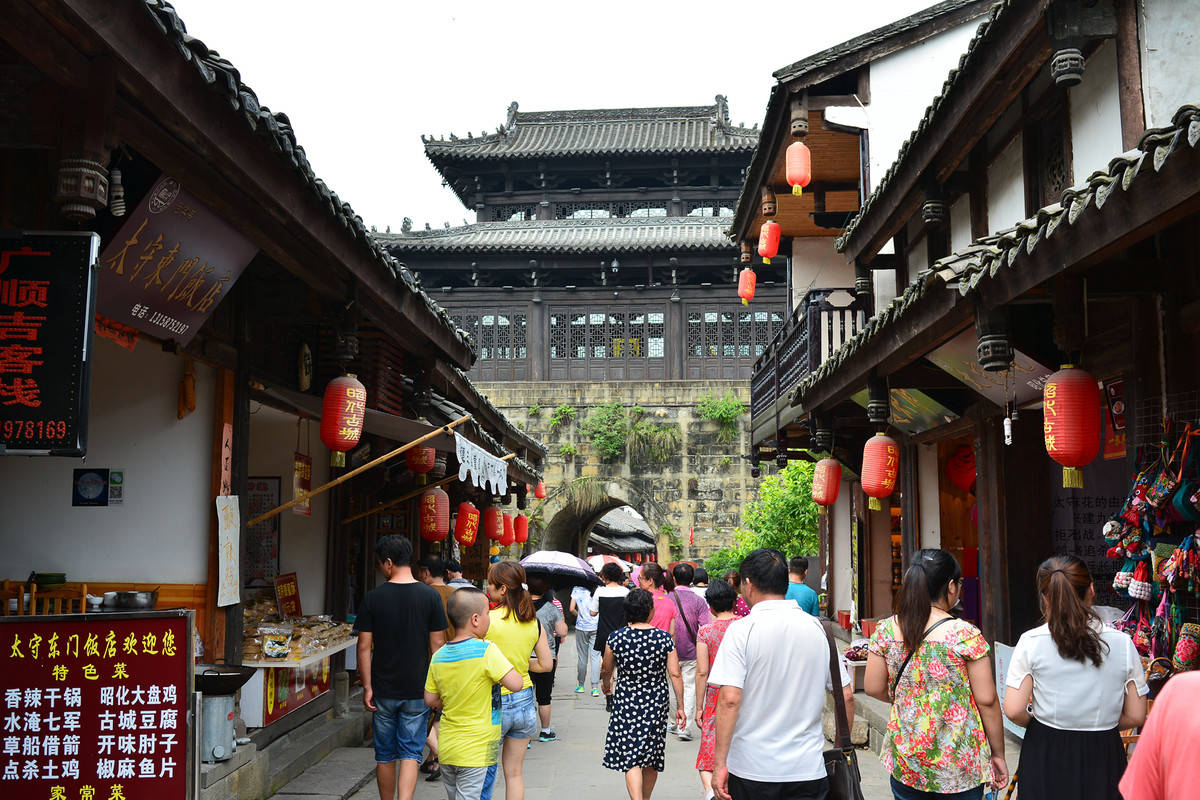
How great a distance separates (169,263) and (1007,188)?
21.1 ft

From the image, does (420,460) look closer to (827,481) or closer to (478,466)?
(478,466)

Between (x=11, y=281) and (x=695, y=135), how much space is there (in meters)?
26.3

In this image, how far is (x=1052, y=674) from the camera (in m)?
4.14

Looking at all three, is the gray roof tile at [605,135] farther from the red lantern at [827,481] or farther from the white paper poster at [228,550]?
the white paper poster at [228,550]

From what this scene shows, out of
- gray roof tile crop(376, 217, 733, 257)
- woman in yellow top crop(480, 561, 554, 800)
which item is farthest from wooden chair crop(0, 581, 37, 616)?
gray roof tile crop(376, 217, 733, 257)

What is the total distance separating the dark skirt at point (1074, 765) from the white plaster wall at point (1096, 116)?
12.4ft

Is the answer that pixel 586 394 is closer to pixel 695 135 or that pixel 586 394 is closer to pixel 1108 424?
pixel 695 135

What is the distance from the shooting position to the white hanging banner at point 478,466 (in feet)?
27.7

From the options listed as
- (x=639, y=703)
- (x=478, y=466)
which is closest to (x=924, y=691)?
(x=639, y=703)

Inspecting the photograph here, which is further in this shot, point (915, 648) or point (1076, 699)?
point (915, 648)

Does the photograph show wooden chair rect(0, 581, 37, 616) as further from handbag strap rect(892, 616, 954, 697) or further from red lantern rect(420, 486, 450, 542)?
red lantern rect(420, 486, 450, 542)

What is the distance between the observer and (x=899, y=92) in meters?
11.6

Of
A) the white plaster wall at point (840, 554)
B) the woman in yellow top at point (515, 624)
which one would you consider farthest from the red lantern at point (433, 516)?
the white plaster wall at point (840, 554)

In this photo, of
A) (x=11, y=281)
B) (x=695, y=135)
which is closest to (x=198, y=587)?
(x=11, y=281)
